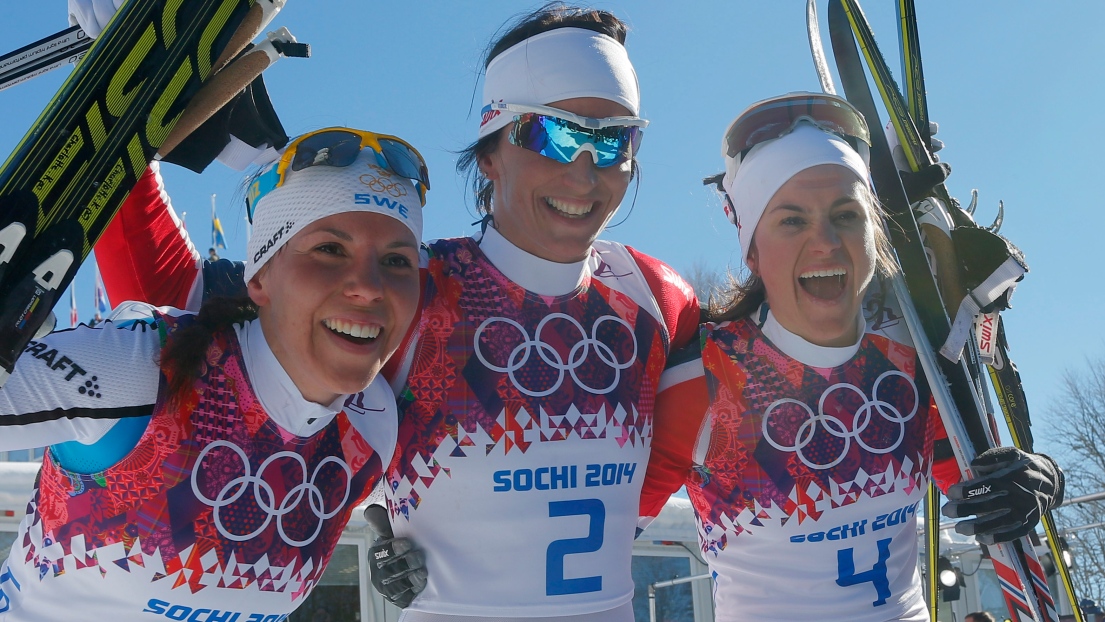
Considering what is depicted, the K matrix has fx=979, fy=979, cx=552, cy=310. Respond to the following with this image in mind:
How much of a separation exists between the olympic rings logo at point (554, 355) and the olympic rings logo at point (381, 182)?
0.50 meters

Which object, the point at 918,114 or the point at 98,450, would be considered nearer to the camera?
the point at 98,450

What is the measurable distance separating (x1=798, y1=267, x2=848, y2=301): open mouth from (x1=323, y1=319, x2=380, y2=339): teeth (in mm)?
1428

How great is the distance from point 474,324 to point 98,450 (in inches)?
44.3

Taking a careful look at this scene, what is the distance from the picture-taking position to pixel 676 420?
3.30 m

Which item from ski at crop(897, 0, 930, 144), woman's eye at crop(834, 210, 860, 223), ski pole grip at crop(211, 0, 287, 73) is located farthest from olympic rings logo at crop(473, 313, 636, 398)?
ski at crop(897, 0, 930, 144)

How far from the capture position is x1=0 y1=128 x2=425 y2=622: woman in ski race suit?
2.33 m

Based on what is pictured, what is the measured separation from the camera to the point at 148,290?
119 inches

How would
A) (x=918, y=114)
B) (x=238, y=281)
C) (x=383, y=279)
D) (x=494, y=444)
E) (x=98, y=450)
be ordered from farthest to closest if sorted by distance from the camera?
(x=918, y=114) → (x=238, y=281) → (x=494, y=444) → (x=383, y=279) → (x=98, y=450)

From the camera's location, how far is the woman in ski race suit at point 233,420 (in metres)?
2.33

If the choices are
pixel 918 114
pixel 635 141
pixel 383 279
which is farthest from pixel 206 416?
pixel 918 114

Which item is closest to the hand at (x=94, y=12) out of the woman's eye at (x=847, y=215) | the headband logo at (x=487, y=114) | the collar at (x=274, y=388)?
the collar at (x=274, y=388)

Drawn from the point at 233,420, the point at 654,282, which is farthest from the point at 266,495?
the point at 654,282

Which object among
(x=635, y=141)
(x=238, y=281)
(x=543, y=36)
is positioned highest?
(x=543, y=36)

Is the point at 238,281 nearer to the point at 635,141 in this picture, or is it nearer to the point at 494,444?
the point at 494,444
